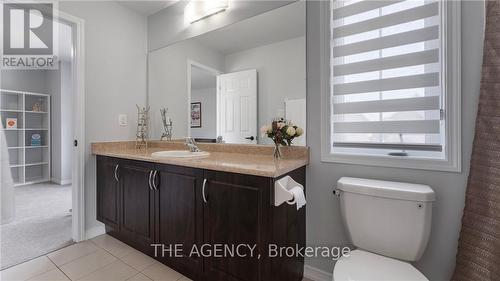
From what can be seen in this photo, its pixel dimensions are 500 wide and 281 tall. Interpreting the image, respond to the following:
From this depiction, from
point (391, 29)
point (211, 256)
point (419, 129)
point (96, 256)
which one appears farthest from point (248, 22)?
point (96, 256)

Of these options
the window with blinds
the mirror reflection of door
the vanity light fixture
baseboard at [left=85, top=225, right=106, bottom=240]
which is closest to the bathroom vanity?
the mirror reflection of door

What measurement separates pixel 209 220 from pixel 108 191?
132 centimetres

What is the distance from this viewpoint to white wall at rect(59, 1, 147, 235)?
7.38ft

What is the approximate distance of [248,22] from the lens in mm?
1901

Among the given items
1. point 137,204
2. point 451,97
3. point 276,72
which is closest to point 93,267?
point 137,204

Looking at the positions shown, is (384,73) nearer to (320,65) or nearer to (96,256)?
(320,65)

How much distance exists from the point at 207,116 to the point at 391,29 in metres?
1.58

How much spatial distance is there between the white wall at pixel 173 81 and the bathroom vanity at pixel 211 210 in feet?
2.14

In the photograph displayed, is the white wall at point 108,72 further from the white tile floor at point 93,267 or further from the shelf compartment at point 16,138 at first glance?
the shelf compartment at point 16,138

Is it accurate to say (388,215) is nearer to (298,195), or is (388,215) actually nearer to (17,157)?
(298,195)

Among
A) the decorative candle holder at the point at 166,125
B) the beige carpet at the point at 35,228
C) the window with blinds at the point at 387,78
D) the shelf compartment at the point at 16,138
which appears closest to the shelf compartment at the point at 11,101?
the shelf compartment at the point at 16,138

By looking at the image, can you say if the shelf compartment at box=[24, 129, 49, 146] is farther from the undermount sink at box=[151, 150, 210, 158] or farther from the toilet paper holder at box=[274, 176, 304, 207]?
the toilet paper holder at box=[274, 176, 304, 207]

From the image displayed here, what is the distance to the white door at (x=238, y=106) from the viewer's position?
1918 millimetres

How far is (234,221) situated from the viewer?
1324 millimetres
